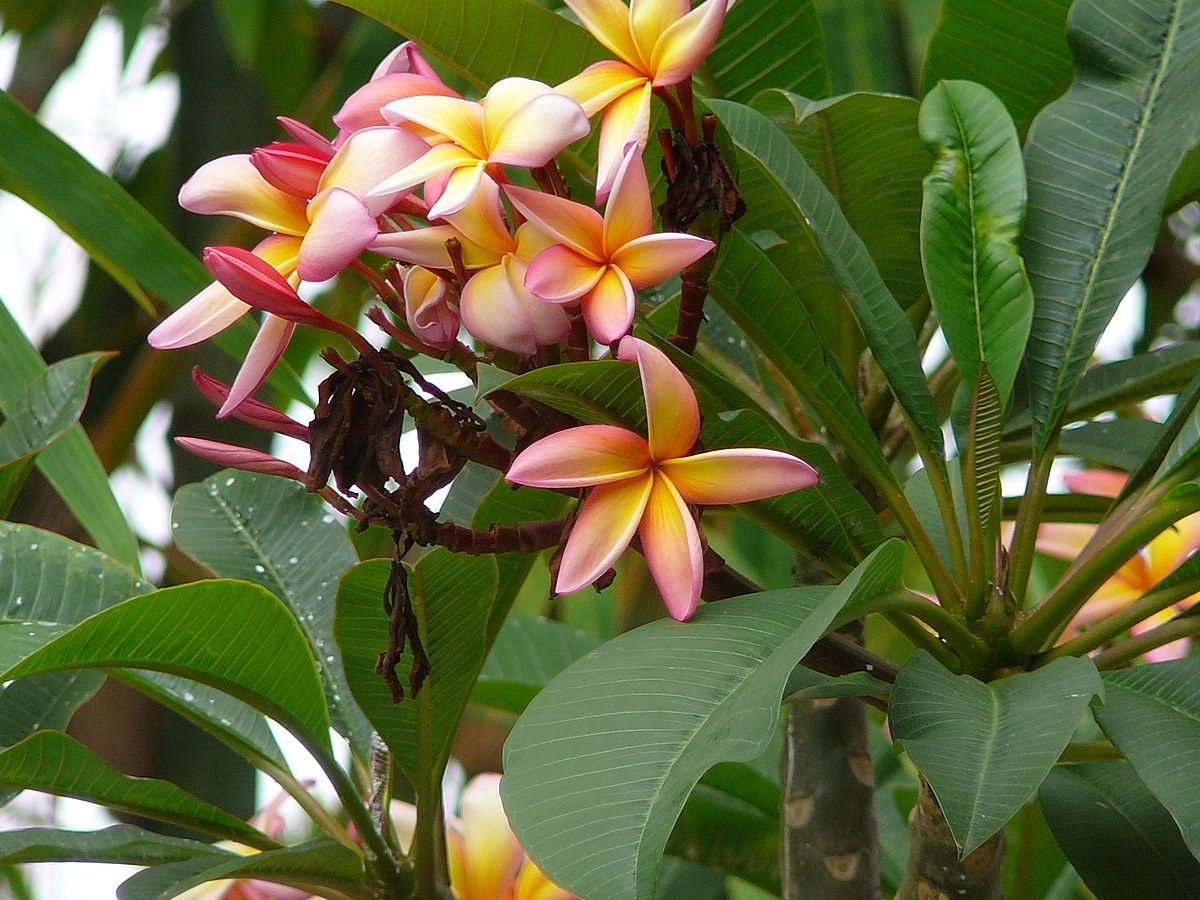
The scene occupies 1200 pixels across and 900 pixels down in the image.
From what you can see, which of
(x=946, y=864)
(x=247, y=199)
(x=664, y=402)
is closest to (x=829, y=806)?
(x=946, y=864)

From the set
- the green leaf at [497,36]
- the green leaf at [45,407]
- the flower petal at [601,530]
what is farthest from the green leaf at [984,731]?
the green leaf at [45,407]

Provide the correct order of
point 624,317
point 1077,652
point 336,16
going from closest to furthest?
point 624,317 < point 1077,652 < point 336,16

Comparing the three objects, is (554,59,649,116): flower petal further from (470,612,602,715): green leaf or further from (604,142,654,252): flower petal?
(470,612,602,715): green leaf

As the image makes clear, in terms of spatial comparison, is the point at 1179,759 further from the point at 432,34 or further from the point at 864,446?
the point at 432,34

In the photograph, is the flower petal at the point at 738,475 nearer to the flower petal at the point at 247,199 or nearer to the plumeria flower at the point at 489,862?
the flower petal at the point at 247,199

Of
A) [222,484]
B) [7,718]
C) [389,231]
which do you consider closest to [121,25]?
[222,484]

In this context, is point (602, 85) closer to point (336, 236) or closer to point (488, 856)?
point (336, 236)

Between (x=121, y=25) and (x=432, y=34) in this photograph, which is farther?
(x=121, y=25)
